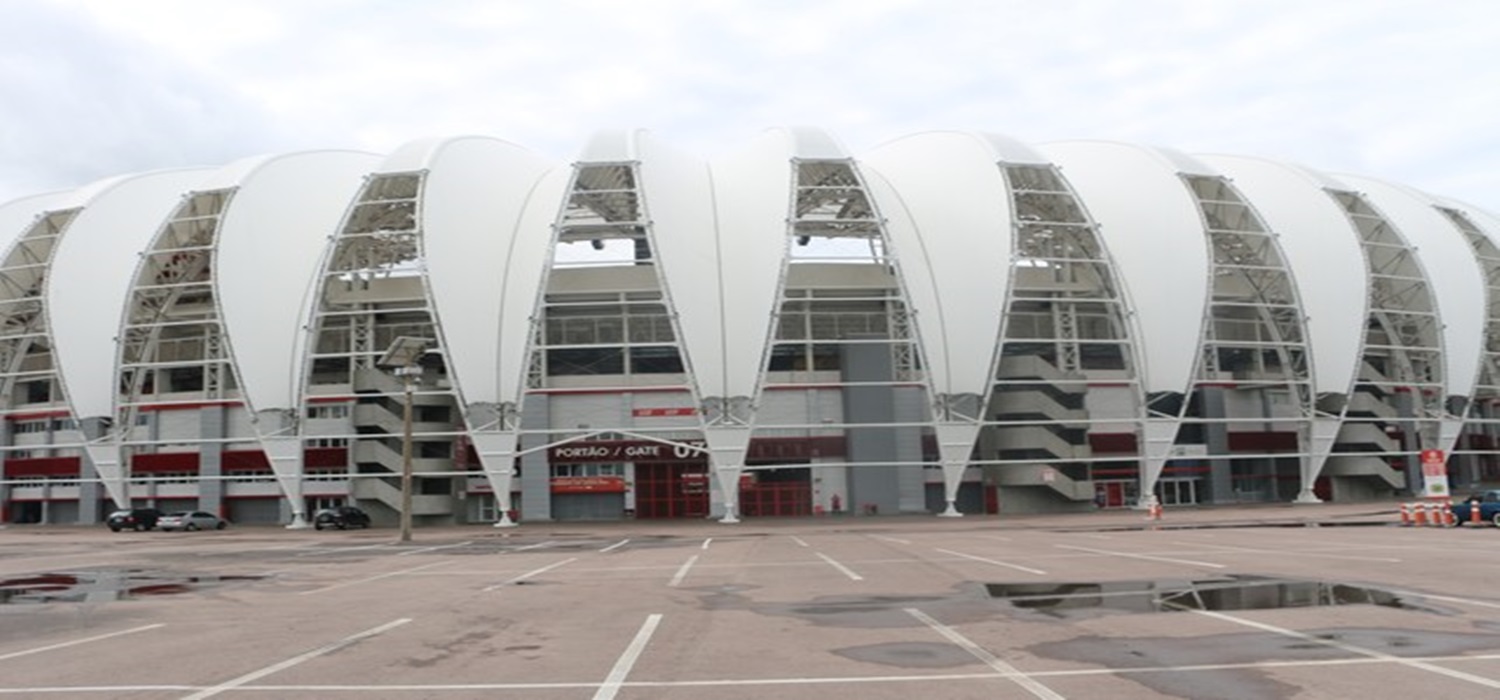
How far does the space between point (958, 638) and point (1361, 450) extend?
193 ft

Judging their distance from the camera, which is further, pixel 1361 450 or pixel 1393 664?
pixel 1361 450

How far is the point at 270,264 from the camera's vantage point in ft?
162

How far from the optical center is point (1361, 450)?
57781mm

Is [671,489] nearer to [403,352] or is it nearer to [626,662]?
[403,352]

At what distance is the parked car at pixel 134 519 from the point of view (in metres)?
47.1

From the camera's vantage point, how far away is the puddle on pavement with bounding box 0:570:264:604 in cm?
1650

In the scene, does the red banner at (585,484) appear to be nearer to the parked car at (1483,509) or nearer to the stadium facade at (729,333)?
the stadium facade at (729,333)

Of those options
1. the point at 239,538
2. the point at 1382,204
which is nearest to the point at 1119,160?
the point at 1382,204

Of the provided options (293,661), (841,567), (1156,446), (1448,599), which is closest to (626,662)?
(293,661)

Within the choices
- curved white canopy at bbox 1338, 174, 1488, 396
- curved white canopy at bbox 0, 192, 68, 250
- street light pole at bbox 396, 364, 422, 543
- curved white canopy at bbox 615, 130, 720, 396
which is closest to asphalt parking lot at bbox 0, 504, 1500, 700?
street light pole at bbox 396, 364, 422, 543

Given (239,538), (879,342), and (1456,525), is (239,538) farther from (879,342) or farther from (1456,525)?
(1456,525)

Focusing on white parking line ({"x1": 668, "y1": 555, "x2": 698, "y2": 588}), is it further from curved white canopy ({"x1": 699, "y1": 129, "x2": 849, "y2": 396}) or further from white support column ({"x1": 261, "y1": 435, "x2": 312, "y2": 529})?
white support column ({"x1": 261, "y1": 435, "x2": 312, "y2": 529})

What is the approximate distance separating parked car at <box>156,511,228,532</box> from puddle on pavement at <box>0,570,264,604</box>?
27.1 metres

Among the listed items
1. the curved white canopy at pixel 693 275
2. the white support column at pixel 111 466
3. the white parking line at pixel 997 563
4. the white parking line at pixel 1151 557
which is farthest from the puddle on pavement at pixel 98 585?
the white support column at pixel 111 466
